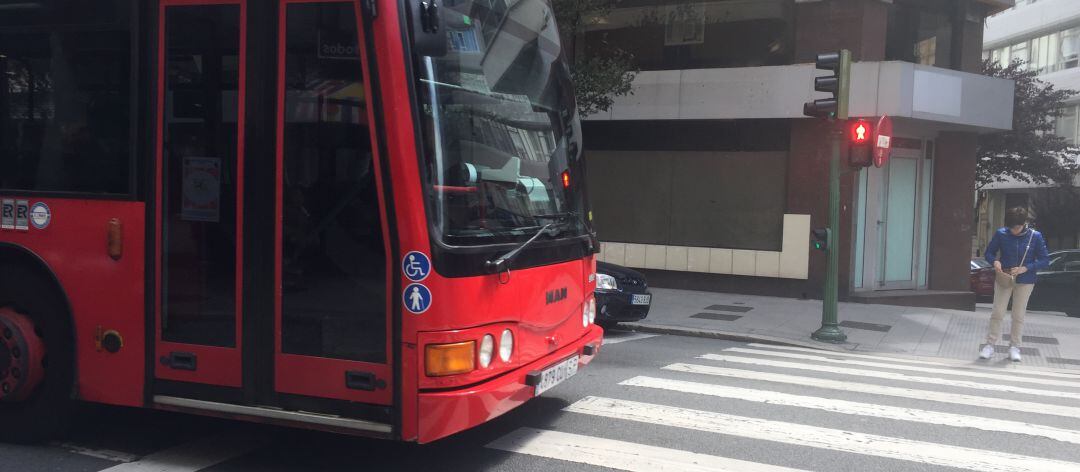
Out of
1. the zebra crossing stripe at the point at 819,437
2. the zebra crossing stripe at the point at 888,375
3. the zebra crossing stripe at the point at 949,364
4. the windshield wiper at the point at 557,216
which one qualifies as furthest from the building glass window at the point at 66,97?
the zebra crossing stripe at the point at 949,364

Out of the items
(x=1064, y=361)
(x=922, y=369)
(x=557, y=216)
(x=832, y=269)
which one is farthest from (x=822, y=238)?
(x=557, y=216)

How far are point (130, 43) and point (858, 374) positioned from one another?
24.0ft

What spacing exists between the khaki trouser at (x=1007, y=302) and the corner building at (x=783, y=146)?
522 centimetres

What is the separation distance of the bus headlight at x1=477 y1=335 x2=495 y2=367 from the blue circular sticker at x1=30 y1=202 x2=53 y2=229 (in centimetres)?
284

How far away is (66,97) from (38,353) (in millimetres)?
1592

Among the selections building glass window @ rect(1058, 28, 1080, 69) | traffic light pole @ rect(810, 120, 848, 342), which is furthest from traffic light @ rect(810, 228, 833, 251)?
building glass window @ rect(1058, 28, 1080, 69)

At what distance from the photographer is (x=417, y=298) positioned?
4.57 m

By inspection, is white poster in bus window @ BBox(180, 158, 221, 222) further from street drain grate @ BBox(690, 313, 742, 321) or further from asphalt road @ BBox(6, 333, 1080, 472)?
street drain grate @ BBox(690, 313, 742, 321)

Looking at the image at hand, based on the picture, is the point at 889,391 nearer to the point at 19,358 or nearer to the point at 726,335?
the point at 726,335

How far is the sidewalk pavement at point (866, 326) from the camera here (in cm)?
1179

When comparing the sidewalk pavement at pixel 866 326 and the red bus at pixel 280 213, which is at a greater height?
the red bus at pixel 280 213

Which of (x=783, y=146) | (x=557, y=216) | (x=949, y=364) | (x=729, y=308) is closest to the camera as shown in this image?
(x=557, y=216)

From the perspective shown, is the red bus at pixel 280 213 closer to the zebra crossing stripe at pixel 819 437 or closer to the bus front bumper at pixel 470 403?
the bus front bumper at pixel 470 403

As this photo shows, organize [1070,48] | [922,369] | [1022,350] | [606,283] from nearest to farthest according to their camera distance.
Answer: [922,369], [606,283], [1022,350], [1070,48]
